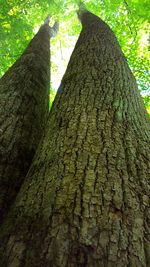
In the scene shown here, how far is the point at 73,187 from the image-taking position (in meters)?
1.55

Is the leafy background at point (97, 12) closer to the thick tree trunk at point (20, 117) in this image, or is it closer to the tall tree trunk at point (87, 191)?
the thick tree trunk at point (20, 117)

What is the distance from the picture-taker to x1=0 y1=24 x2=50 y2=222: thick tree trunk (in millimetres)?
2404

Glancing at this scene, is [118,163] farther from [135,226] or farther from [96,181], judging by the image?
[135,226]

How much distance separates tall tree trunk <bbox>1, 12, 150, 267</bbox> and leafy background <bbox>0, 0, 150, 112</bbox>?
6.93 m

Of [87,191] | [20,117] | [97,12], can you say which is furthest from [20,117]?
[97,12]

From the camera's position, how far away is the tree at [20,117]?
2404 millimetres

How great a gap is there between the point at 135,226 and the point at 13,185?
4.50ft

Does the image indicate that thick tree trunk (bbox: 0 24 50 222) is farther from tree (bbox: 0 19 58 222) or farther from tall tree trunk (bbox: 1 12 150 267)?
→ tall tree trunk (bbox: 1 12 150 267)

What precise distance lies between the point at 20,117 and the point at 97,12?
936 centimetres

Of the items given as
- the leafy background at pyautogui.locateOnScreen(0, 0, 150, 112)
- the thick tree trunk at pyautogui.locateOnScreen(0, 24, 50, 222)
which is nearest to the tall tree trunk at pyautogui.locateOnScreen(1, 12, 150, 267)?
the thick tree trunk at pyautogui.locateOnScreen(0, 24, 50, 222)

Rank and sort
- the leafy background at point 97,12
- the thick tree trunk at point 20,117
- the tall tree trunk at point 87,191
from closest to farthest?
1. the tall tree trunk at point 87,191
2. the thick tree trunk at point 20,117
3. the leafy background at point 97,12

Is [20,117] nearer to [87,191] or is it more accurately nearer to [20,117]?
[20,117]

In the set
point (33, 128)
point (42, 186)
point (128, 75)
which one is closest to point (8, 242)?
point (42, 186)

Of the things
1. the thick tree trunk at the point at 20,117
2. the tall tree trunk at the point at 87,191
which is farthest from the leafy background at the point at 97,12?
the tall tree trunk at the point at 87,191
